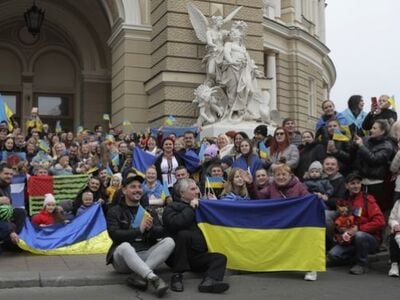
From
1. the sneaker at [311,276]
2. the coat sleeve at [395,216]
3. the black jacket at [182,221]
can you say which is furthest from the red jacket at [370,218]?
the black jacket at [182,221]

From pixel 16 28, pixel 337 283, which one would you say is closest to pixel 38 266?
pixel 337 283

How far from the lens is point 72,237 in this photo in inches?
375

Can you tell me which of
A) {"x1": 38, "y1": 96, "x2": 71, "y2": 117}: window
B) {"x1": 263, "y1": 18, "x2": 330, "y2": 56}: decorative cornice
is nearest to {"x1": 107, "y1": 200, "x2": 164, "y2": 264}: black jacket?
{"x1": 38, "y1": 96, "x2": 71, "y2": 117}: window

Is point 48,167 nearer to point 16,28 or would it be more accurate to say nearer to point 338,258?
point 338,258

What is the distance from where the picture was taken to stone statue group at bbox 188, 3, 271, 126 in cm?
1625

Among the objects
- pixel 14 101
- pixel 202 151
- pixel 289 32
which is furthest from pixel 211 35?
pixel 289 32

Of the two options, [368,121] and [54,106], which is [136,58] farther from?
[368,121]

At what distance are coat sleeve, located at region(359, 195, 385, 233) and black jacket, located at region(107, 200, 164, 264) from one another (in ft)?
9.09

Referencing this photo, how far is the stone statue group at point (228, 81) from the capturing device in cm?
1625

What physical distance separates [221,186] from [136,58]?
32.4 feet

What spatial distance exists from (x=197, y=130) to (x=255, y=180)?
568cm

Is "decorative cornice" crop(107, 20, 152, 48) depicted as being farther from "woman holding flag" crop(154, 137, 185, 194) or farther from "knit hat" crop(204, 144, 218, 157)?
"woman holding flag" crop(154, 137, 185, 194)

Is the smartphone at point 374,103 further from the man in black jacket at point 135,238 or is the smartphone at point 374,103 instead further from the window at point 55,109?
the window at point 55,109

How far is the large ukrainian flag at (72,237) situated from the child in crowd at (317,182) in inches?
124
